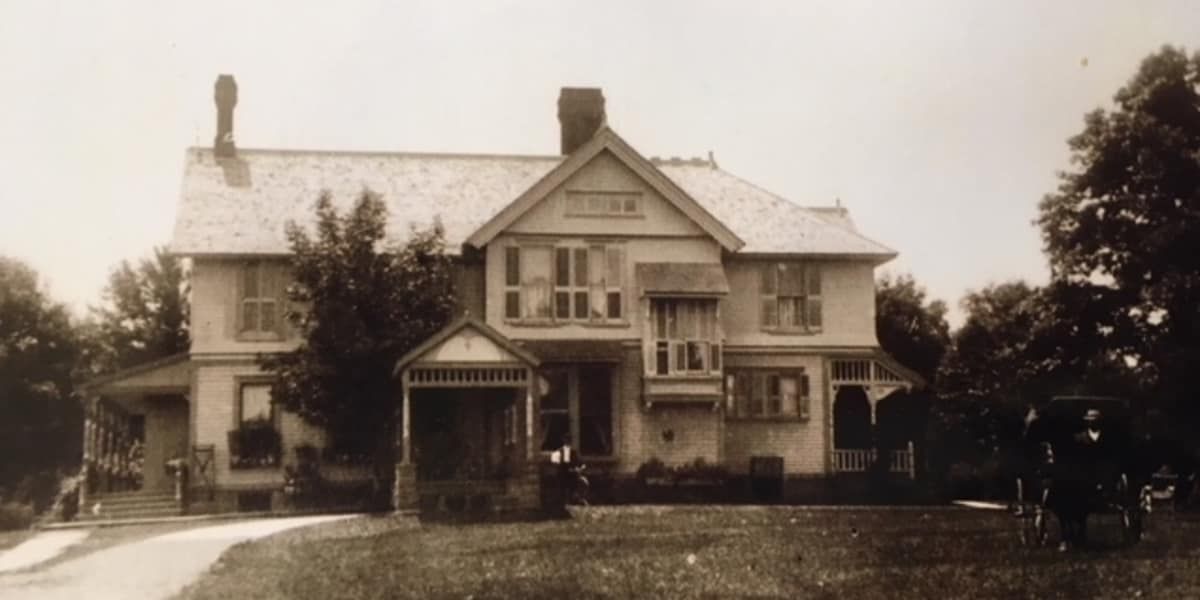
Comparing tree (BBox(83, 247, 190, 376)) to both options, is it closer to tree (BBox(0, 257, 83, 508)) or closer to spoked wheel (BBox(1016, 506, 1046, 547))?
tree (BBox(0, 257, 83, 508))

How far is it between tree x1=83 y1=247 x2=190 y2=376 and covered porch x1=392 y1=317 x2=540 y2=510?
20974 millimetres

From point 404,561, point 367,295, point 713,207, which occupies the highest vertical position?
point 713,207

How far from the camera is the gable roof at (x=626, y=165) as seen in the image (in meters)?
28.6

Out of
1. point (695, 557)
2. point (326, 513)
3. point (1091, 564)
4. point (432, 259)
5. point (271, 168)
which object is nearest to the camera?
point (1091, 564)

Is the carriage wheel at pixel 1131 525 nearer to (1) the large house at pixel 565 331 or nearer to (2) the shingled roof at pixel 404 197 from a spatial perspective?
(1) the large house at pixel 565 331

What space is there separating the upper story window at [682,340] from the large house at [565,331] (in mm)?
45

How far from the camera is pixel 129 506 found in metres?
27.2

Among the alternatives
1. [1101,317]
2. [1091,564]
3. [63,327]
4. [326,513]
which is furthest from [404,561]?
[63,327]

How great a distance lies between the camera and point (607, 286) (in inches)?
1155

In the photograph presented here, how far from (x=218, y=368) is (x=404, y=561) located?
1378cm

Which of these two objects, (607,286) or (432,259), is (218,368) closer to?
(432,259)

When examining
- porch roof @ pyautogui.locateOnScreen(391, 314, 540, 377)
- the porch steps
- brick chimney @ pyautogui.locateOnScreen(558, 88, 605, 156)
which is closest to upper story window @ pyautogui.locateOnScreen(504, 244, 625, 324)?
porch roof @ pyautogui.locateOnScreen(391, 314, 540, 377)

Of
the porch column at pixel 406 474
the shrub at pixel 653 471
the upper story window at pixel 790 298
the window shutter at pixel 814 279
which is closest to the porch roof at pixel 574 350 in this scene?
the shrub at pixel 653 471

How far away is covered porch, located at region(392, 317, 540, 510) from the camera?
24391mm
